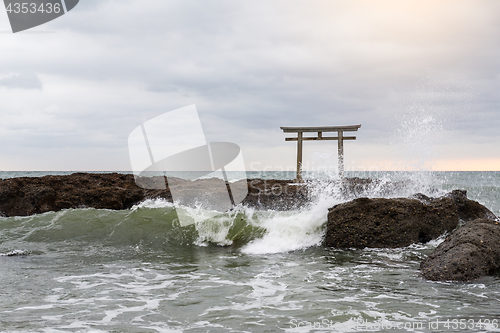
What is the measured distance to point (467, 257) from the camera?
15.5 ft

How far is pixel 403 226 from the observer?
664 cm

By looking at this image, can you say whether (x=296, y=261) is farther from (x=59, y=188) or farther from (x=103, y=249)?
(x=59, y=188)

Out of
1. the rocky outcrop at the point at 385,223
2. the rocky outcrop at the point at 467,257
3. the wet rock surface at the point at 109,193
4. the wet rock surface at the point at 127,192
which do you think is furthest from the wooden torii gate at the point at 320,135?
the rocky outcrop at the point at 467,257

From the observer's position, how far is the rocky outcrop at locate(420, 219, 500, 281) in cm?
457

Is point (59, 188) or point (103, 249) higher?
point (59, 188)

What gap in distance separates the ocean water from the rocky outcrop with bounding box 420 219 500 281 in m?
0.15

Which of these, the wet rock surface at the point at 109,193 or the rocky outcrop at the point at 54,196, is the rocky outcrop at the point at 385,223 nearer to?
the wet rock surface at the point at 109,193

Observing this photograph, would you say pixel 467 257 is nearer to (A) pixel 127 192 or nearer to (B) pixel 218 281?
(B) pixel 218 281

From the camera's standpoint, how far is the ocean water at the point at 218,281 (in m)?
3.35

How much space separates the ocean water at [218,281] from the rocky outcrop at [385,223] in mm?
216

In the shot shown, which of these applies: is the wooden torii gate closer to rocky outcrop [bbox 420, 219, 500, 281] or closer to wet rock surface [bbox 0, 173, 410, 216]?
wet rock surface [bbox 0, 173, 410, 216]

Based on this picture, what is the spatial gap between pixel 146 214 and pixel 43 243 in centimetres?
217

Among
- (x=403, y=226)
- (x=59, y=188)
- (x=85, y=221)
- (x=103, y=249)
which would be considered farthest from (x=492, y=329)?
(x=59, y=188)

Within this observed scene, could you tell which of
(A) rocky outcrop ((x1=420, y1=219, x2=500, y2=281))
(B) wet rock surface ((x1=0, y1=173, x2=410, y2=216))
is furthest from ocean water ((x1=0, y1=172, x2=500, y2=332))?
(B) wet rock surface ((x1=0, y1=173, x2=410, y2=216))
